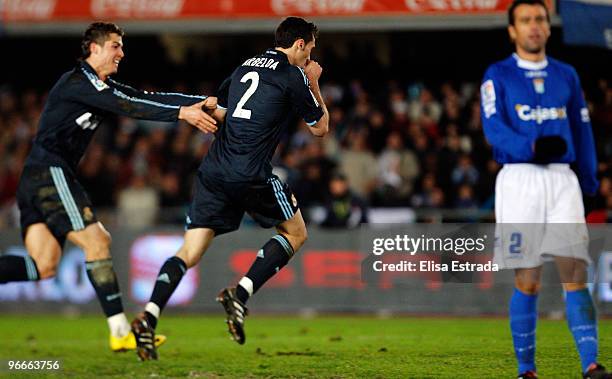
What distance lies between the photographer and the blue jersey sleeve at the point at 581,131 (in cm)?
691

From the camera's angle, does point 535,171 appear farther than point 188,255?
No

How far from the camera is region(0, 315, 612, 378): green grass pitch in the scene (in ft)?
26.2

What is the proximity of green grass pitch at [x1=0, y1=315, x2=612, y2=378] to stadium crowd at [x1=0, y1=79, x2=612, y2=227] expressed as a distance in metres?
2.05

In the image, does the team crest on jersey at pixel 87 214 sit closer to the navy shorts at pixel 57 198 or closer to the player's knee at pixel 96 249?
the navy shorts at pixel 57 198

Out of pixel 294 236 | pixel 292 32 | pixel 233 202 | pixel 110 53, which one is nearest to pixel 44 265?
pixel 233 202

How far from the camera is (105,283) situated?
807cm

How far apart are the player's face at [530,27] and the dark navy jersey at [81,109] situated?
2.51 m

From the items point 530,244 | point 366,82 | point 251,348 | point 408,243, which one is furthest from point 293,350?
point 366,82

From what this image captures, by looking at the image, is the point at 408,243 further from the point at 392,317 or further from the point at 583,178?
the point at 392,317

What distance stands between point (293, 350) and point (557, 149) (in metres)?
3.96

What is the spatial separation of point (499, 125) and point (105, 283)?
10.5ft

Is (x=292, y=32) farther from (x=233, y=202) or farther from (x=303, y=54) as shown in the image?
(x=233, y=202)

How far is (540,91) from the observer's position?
22.4 ft

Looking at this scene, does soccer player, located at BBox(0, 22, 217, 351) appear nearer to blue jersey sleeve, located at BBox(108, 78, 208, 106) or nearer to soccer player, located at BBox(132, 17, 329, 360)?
blue jersey sleeve, located at BBox(108, 78, 208, 106)
